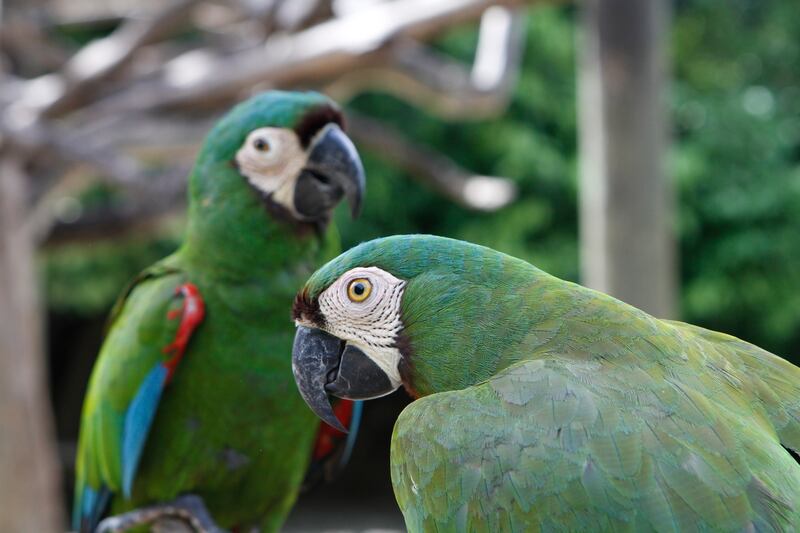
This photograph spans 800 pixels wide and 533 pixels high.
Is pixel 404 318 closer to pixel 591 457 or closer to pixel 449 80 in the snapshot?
pixel 591 457

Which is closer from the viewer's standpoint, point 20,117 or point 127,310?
point 127,310

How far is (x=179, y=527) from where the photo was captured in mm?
1604

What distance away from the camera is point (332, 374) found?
4.01 feet

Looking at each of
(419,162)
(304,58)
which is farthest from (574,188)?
(304,58)

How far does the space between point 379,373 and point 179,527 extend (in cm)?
61

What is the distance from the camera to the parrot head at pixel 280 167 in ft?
5.16

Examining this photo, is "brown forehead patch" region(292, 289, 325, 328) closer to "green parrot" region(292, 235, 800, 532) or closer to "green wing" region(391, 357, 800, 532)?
"green parrot" region(292, 235, 800, 532)

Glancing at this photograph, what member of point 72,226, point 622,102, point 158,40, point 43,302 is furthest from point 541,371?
point 43,302

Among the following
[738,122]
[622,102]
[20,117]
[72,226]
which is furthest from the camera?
[738,122]

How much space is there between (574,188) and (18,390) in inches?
208

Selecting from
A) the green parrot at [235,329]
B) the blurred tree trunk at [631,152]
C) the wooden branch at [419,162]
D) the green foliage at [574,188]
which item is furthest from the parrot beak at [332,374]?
the green foliage at [574,188]

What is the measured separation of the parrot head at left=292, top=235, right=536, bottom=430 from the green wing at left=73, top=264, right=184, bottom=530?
0.44 meters

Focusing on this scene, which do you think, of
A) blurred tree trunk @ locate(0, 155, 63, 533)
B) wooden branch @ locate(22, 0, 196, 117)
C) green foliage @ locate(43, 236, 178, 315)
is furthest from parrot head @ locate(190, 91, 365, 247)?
green foliage @ locate(43, 236, 178, 315)

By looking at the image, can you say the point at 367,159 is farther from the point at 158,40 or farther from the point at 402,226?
the point at 158,40
